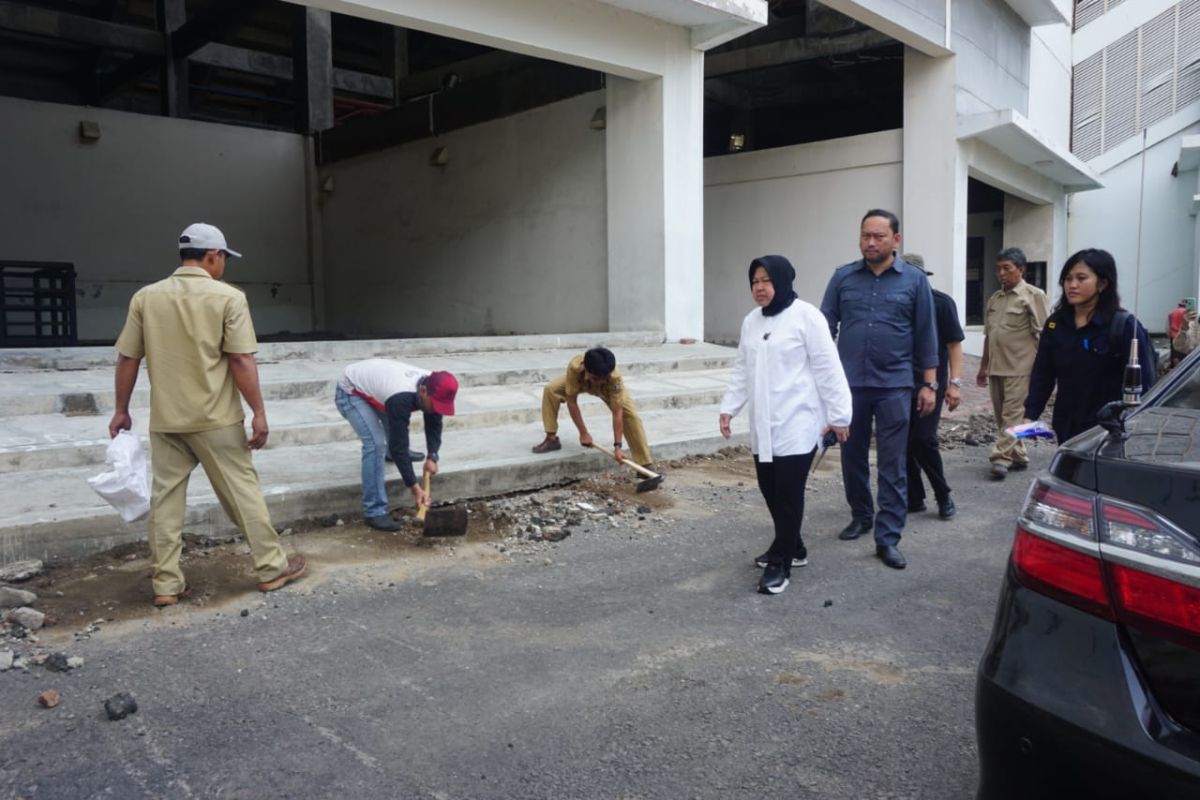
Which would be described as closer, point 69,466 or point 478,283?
point 69,466

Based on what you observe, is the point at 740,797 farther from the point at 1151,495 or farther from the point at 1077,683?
the point at 1151,495

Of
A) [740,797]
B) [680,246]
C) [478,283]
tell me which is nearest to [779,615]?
[740,797]

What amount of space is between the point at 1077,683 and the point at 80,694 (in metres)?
3.12

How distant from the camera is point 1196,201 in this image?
1820cm

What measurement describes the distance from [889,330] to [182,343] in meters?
3.49

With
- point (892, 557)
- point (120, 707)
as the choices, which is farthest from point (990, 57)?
point (120, 707)

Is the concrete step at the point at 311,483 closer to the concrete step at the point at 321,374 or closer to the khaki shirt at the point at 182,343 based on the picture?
the khaki shirt at the point at 182,343

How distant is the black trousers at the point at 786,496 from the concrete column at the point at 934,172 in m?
10.3

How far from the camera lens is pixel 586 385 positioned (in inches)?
237

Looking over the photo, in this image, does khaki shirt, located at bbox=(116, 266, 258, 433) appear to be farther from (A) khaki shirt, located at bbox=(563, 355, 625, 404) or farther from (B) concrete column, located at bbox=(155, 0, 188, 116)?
(B) concrete column, located at bbox=(155, 0, 188, 116)

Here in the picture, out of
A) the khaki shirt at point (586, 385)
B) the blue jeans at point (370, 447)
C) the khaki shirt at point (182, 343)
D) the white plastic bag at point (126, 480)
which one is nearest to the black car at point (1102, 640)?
the khaki shirt at point (182, 343)

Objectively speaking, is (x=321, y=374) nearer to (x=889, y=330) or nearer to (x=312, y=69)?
(x=889, y=330)

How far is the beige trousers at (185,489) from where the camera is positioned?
152 inches

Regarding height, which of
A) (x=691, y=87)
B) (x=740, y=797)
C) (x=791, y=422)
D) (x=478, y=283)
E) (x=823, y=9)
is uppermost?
(x=823, y=9)
